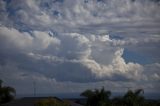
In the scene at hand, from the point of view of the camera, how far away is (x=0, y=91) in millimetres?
75312

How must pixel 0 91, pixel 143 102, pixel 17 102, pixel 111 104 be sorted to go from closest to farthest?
pixel 17 102 < pixel 111 104 < pixel 143 102 < pixel 0 91

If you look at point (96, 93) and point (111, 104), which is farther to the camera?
point (96, 93)

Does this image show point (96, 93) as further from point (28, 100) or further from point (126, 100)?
point (28, 100)

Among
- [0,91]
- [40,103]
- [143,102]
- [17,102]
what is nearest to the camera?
[40,103]

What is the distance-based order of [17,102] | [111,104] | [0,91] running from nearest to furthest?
[17,102] → [111,104] → [0,91]

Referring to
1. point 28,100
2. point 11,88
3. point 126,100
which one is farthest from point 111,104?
point 11,88

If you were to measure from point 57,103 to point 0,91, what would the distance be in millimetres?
24862

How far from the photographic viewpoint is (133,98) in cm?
6994

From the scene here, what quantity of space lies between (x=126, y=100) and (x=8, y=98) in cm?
2250

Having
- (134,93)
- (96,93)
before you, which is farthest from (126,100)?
(96,93)

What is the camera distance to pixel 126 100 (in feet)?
231

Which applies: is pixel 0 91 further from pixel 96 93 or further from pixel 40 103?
pixel 40 103

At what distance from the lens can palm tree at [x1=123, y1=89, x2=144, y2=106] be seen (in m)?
69.5

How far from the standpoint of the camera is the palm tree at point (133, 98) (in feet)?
228
